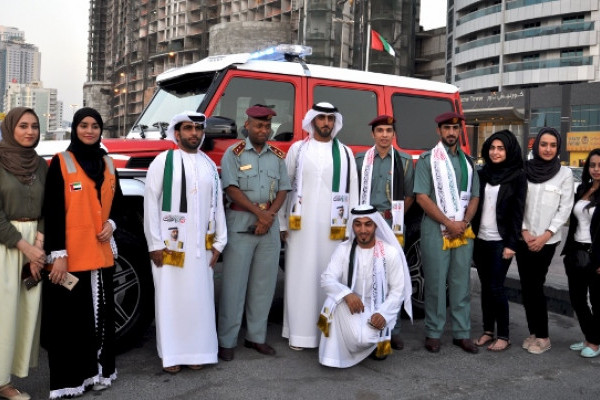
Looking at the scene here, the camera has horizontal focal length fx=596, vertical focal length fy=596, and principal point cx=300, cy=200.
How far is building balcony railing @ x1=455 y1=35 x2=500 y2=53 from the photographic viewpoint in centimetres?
6350

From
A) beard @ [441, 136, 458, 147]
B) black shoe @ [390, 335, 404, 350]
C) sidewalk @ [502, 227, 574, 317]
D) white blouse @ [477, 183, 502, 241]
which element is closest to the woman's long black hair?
white blouse @ [477, 183, 502, 241]

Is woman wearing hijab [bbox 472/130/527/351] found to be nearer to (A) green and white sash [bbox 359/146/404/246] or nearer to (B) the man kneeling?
(A) green and white sash [bbox 359/146/404/246]

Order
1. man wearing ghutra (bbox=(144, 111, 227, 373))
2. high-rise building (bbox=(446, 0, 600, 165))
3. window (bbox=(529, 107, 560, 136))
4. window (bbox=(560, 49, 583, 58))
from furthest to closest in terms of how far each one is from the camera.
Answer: window (bbox=(560, 49, 583, 58)), window (bbox=(529, 107, 560, 136)), high-rise building (bbox=(446, 0, 600, 165)), man wearing ghutra (bbox=(144, 111, 227, 373))

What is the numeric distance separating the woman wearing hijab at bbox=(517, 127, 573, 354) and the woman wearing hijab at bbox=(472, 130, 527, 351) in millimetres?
151

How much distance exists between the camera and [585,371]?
183 inches

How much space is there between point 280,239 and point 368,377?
4.44 ft

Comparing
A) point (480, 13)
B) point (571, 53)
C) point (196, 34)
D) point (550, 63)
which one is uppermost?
point (196, 34)

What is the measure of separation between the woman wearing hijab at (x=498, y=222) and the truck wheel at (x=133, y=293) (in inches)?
111

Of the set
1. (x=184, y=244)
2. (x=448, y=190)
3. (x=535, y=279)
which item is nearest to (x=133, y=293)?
(x=184, y=244)

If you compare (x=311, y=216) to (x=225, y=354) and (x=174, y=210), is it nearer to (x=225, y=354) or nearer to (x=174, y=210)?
(x=174, y=210)

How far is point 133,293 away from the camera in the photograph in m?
4.79

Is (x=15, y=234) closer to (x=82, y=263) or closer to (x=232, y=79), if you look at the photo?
(x=82, y=263)

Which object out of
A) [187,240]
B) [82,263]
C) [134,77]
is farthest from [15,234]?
[134,77]

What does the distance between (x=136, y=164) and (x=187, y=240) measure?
38.0 inches
